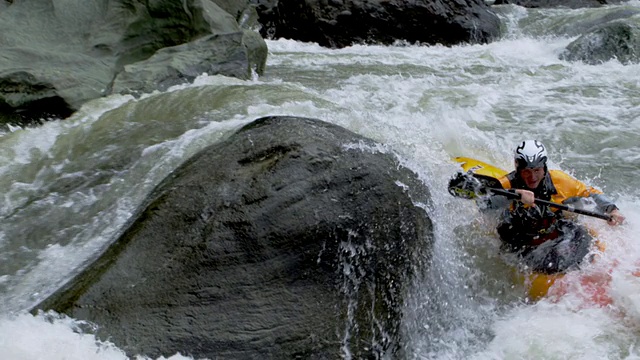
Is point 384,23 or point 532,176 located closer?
point 532,176

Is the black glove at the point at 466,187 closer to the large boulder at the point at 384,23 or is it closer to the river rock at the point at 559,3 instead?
the large boulder at the point at 384,23

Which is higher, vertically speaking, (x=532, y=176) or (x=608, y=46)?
(x=608, y=46)

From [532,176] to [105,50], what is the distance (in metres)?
5.49

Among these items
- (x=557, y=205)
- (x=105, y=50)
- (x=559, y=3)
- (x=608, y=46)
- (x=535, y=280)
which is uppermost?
(x=559, y=3)

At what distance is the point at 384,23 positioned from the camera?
40.3 ft

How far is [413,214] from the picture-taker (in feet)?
13.1

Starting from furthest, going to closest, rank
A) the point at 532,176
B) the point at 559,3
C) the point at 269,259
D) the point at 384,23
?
the point at 559,3 < the point at 384,23 < the point at 532,176 < the point at 269,259

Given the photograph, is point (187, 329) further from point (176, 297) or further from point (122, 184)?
point (122, 184)

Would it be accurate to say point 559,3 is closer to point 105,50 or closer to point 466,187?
point 105,50

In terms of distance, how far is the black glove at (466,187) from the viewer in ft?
15.0

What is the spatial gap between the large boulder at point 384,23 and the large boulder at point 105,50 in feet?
11.0

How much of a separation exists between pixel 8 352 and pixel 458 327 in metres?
2.36

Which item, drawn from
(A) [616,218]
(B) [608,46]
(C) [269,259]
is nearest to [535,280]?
(A) [616,218]

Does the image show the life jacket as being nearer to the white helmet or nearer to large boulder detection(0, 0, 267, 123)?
the white helmet
